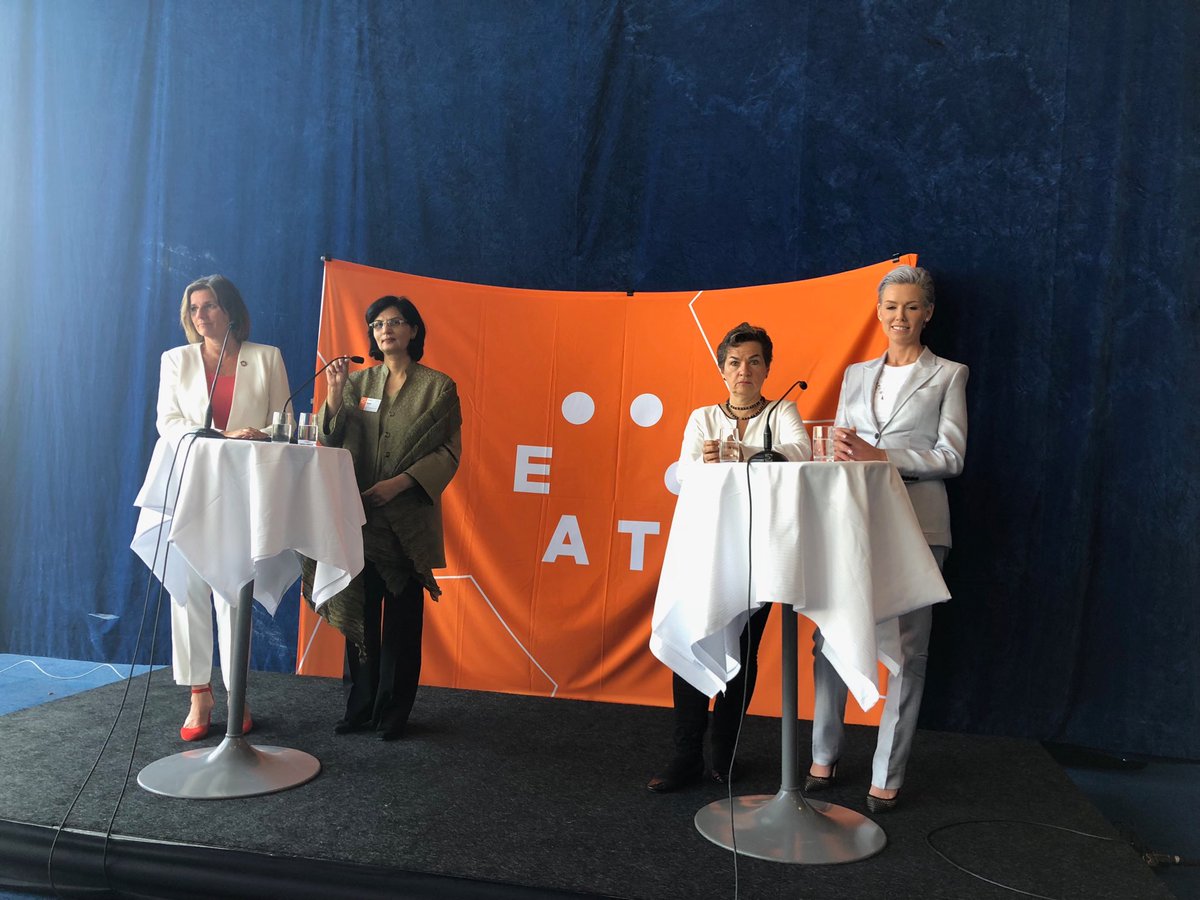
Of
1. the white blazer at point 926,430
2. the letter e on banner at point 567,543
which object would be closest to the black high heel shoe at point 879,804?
the white blazer at point 926,430

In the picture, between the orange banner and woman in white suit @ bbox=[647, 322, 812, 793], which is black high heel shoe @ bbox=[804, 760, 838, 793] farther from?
the orange banner

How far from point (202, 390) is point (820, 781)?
2322 mm

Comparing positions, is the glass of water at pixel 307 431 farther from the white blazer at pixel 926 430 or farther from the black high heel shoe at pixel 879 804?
the black high heel shoe at pixel 879 804

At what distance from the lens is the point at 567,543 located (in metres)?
3.71

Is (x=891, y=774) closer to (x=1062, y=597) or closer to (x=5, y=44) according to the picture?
(x=1062, y=597)

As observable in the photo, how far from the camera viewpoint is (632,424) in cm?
370

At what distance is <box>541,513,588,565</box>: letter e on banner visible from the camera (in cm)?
369

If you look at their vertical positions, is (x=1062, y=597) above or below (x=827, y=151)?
below

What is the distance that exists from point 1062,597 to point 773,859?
1.85 metres

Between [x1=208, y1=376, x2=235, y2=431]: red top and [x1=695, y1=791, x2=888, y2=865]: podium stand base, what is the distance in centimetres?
198

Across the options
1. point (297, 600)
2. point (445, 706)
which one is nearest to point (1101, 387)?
point (445, 706)

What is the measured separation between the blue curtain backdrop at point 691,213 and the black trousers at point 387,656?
1.22 meters

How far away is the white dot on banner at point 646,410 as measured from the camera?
367 cm

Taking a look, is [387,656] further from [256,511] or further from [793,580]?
[793,580]
